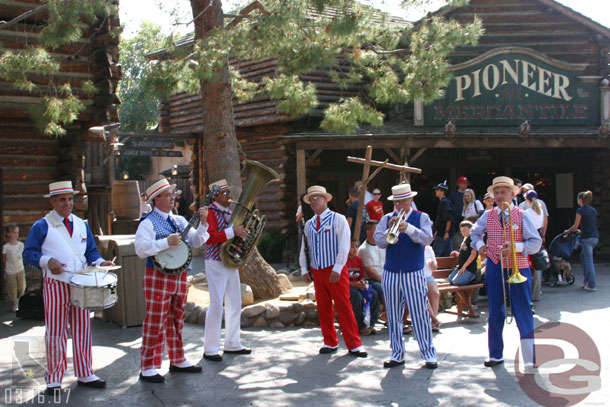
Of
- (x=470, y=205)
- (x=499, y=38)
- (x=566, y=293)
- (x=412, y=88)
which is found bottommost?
(x=566, y=293)

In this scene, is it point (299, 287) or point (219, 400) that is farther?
point (299, 287)

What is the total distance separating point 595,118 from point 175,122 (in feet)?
41.4

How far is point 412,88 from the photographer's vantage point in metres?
10.8

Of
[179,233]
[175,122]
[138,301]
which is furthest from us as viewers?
[175,122]

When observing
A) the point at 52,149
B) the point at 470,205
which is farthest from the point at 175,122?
the point at 470,205

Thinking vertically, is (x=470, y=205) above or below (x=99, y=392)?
above

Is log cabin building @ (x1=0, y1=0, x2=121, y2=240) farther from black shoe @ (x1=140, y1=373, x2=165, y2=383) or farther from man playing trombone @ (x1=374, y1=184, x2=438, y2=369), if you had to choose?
man playing trombone @ (x1=374, y1=184, x2=438, y2=369)

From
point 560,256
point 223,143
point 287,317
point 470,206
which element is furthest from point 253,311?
point 560,256

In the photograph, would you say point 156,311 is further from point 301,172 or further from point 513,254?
point 301,172

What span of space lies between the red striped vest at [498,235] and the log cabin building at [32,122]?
6.89 meters

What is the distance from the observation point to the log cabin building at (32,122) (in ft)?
33.1

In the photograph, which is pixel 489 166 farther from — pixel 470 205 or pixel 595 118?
pixel 470 205

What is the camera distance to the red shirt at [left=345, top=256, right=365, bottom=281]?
8.16m

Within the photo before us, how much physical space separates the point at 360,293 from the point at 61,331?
3839mm
